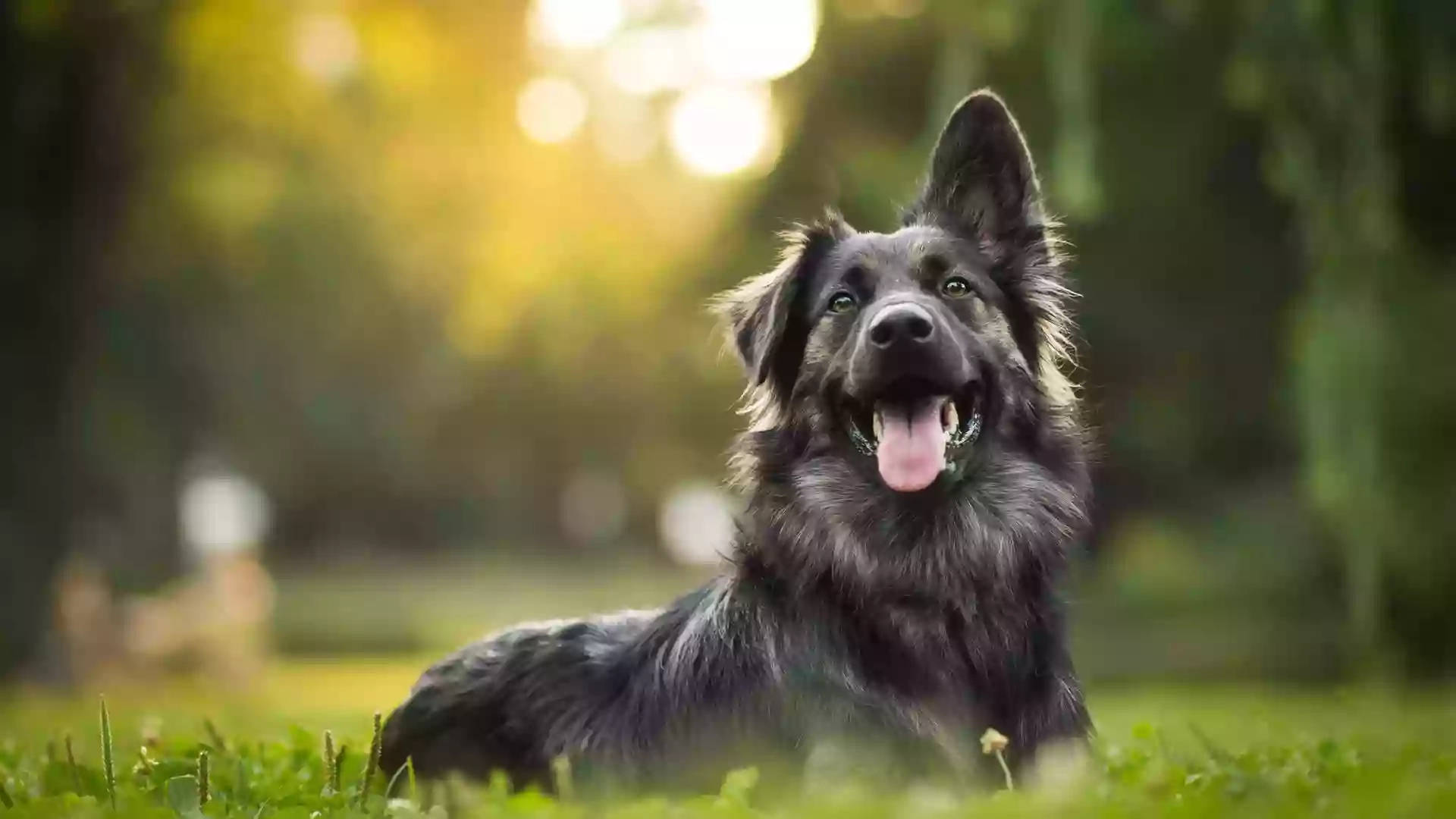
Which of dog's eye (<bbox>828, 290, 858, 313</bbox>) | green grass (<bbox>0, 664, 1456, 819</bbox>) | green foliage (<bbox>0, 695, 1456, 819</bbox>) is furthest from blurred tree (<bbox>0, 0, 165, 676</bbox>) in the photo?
dog's eye (<bbox>828, 290, 858, 313</bbox>)

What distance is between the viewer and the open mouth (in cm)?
500

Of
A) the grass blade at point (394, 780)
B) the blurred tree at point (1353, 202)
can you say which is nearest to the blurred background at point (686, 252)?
the blurred tree at point (1353, 202)

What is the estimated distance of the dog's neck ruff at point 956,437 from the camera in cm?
519

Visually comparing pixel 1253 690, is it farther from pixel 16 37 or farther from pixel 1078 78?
Result: pixel 16 37

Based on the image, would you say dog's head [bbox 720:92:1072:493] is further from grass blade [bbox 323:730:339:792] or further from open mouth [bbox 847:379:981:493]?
grass blade [bbox 323:730:339:792]

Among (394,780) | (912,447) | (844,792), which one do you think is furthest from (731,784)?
(912,447)

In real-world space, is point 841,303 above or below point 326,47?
below

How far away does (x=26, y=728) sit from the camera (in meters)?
8.85

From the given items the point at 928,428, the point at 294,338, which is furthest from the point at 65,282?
the point at 928,428

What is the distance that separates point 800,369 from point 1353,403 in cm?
546

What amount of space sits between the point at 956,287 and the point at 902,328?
601 mm

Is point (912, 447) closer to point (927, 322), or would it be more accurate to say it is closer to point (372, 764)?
point (927, 322)

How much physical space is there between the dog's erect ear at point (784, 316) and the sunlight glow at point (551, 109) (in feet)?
58.6

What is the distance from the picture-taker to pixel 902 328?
4.86 m
